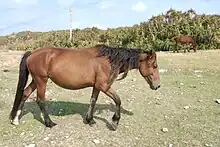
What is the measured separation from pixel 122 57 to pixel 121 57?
0.02 meters

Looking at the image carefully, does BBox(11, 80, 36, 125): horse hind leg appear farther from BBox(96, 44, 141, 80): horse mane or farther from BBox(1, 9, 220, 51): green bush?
BBox(1, 9, 220, 51): green bush

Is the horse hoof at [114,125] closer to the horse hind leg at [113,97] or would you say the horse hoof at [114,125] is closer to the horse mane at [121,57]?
the horse hind leg at [113,97]

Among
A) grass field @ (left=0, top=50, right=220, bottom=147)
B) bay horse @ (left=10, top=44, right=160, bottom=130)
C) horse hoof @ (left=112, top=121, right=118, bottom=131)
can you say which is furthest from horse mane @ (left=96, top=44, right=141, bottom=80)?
grass field @ (left=0, top=50, right=220, bottom=147)

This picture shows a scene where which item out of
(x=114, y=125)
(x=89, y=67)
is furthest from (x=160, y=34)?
(x=114, y=125)

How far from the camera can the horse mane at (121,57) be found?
6.78m

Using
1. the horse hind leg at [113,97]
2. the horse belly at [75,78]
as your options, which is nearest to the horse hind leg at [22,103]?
the horse belly at [75,78]

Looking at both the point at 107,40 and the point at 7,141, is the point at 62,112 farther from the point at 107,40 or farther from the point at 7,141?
the point at 107,40

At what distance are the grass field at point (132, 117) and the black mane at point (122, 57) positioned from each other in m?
1.06

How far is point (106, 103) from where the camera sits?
8719 mm

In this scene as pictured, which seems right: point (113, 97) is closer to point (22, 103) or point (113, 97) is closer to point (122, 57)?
point (122, 57)

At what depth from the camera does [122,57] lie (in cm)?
680

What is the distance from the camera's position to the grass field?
6.25 metres

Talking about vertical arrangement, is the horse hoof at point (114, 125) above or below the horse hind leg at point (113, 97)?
below

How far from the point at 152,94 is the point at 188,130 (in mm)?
2882
